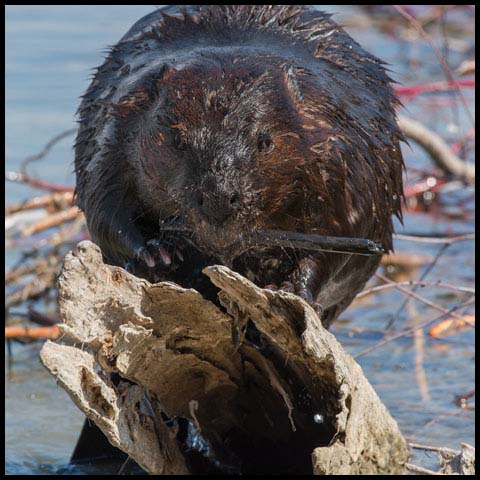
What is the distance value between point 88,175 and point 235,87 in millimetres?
619

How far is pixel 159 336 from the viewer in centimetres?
309

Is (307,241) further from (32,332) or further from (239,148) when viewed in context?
(32,332)

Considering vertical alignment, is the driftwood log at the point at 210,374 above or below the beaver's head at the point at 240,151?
below

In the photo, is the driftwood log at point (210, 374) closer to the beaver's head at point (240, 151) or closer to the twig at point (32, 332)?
the beaver's head at point (240, 151)

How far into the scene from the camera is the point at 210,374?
Result: 3.38 m

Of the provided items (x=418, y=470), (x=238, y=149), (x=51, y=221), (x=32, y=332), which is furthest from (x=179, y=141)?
(x=51, y=221)

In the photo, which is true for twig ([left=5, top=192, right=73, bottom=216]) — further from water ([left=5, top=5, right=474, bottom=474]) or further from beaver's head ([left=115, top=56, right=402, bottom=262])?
beaver's head ([left=115, top=56, right=402, bottom=262])

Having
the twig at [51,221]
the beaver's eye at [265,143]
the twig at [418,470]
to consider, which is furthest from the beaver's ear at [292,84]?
the twig at [51,221]

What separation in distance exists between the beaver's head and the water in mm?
Result: 774

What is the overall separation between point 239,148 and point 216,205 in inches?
8.2

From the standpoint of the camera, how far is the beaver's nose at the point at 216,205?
10.2ft

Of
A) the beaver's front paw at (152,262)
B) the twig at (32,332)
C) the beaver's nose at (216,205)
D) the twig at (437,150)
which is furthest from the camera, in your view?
the twig at (437,150)

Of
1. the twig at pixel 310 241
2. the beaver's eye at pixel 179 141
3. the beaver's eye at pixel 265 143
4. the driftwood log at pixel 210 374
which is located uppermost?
the beaver's eye at pixel 179 141

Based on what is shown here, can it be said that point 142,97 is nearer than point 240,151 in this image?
No
